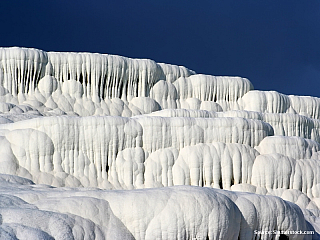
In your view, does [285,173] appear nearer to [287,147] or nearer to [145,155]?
[287,147]

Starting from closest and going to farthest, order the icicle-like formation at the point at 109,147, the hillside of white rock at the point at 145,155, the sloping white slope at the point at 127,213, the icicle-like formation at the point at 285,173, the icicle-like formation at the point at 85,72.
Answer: the sloping white slope at the point at 127,213
the hillside of white rock at the point at 145,155
the icicle-like formation at the point at 109,147
the icicle-like formation at the point at 285,173
the icicle-like formation at the point at 85,72

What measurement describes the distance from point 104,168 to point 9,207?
603cm

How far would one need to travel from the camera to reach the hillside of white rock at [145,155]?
836cm

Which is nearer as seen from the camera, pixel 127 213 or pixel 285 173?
pixel 127 213

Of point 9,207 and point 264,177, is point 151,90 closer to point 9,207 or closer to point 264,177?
point 264,177

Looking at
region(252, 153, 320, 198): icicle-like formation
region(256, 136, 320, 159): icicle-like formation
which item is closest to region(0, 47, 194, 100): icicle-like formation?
region(256, 136, 320, 159): icicle-like formation

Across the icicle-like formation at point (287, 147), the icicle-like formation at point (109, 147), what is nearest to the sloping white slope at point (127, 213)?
the icicle-like formation at point (109, 147)

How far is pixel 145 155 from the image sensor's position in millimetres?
14086

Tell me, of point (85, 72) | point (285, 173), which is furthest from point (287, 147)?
point (85, 72)

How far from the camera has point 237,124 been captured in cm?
1490

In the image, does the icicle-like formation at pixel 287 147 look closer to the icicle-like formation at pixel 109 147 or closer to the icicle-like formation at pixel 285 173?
the icicle-like formation at pixel 285 173

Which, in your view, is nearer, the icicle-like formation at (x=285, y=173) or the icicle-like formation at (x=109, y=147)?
the icicle-like formation at (x=109, y=147)

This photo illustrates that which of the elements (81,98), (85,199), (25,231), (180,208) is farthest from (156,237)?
(81,98)

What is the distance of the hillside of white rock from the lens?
27.4 feet
